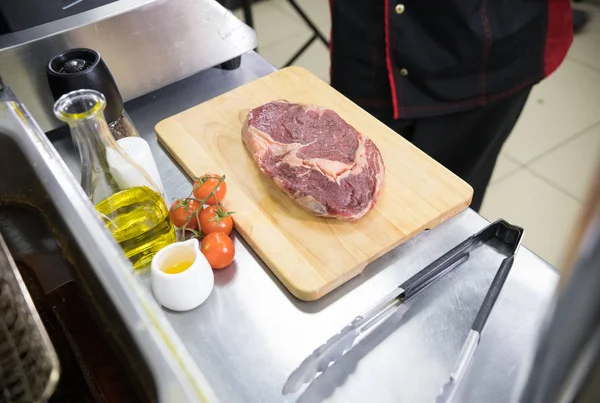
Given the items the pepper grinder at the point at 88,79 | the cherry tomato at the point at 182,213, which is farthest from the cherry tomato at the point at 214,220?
the pepper grinder at the point at 88,79

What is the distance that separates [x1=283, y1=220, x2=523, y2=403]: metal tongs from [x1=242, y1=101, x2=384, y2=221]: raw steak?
149 millimetres

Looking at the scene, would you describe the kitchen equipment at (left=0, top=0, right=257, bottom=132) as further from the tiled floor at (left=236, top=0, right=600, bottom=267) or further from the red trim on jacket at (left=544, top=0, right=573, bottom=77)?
the tiled floor at (left=236, top=0, right=600, bottom=267)

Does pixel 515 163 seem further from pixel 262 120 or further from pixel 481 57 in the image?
pixel 262 120

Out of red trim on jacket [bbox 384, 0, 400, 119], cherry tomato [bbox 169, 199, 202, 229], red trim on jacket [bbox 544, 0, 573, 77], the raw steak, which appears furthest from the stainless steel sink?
red trim on jacket [bbox 544, 0, 573, 77]

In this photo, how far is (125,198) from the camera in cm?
73

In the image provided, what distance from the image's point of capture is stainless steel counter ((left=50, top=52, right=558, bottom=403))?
24.6 inches

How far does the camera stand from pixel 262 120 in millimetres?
947

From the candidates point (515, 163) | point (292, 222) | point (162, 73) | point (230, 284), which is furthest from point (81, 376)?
point (515, 163)

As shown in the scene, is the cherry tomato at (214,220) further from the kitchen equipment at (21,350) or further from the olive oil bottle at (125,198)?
the kitchen equipment at (21,350)

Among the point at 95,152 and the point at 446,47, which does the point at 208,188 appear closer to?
the point at 95,152

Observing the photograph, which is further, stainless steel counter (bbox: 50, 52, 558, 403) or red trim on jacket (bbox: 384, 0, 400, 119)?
red trim on jacket (bbox: 384, 0, 400, 119)

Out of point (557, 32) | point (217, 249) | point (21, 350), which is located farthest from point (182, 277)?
point (557, 32)

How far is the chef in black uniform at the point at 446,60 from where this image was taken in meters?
1.07

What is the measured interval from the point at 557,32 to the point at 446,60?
26cm
